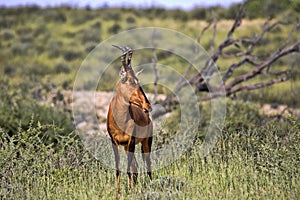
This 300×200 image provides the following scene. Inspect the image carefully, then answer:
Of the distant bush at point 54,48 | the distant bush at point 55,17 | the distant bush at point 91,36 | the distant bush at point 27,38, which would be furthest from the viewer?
the distant bush at point 55,17

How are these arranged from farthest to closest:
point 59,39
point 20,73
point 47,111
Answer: point 59,39, point 20,73, point 47,111

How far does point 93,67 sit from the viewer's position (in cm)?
2512

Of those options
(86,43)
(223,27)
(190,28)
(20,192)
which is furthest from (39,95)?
(190,28)

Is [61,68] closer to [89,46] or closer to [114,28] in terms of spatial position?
[89,46]

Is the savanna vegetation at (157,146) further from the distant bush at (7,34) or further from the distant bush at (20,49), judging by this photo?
the distant bush at (7,34)

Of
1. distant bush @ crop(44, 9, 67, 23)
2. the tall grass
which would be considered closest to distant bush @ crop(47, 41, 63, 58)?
distant bush @ crop(44, 9, 67, 23)

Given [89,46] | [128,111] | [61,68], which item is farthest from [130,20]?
[128,111]

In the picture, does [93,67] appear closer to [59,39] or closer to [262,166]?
[59,39]

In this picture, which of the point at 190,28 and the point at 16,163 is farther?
the point at 190,28

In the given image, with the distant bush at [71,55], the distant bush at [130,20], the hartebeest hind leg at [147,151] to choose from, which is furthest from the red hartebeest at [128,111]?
the distant bush at [130,20]

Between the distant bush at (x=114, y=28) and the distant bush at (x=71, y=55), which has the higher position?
the distant bush at (x=114, y=28)

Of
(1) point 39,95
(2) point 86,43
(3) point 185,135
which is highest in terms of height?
(2) point 86,43

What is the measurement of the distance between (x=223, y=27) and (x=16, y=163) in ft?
80.8

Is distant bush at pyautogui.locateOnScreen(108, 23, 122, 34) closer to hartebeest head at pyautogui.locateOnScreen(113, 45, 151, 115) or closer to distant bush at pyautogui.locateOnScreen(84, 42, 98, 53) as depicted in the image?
distant bush at pyautogui.locateOnScreen(84, 42, 98, 53)
